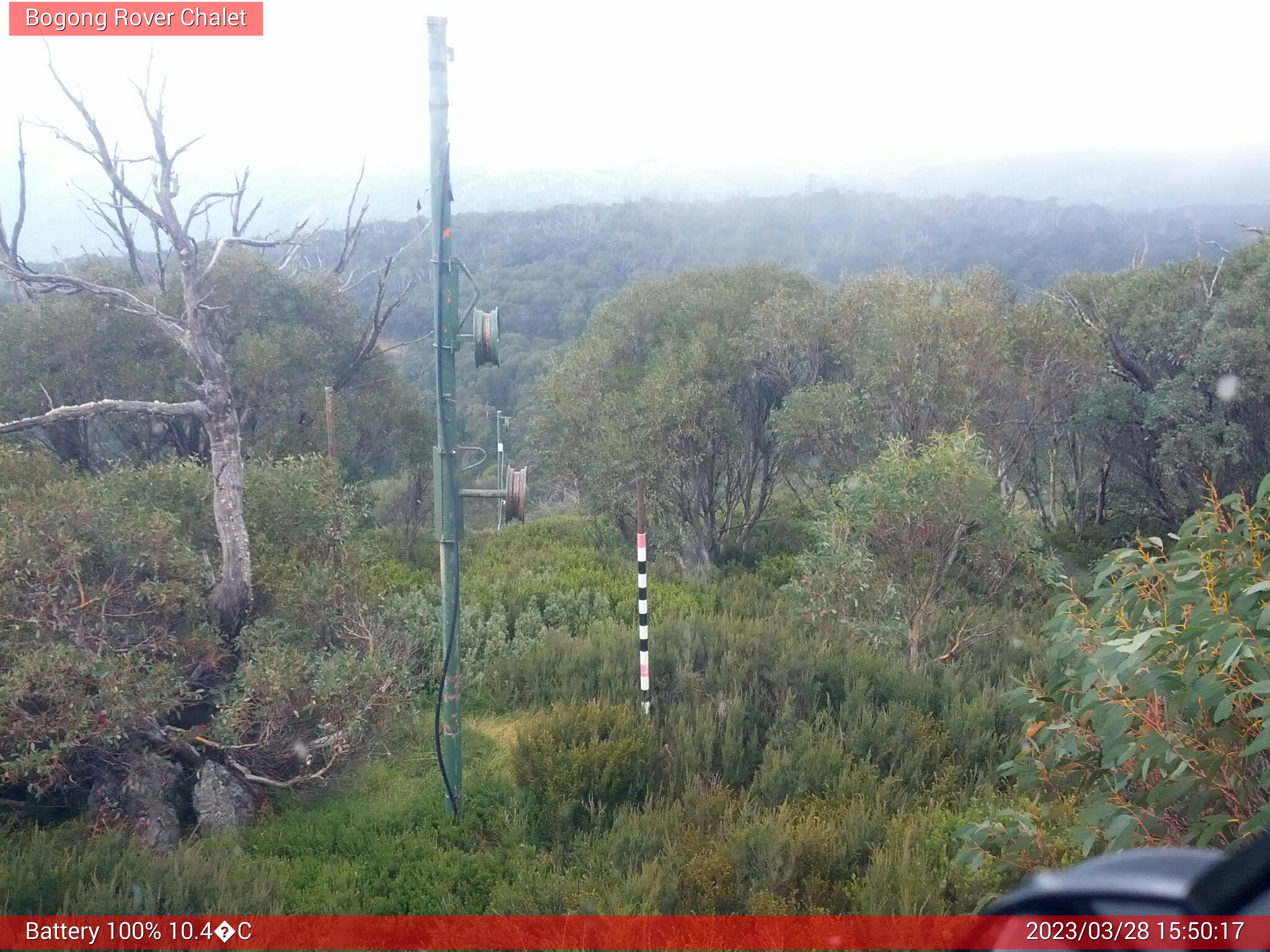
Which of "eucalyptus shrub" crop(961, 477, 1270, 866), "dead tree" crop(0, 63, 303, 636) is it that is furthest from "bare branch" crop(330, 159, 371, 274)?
"eucalyptus shrub" crop(961, 477, 1270, 866)

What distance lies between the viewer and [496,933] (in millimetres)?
4488

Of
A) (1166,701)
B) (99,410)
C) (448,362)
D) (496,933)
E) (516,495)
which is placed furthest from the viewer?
(99,410)

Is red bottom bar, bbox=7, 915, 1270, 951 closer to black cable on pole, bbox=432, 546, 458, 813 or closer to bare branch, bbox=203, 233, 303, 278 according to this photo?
black cable on pole, bbox=432, 546, 458, 813

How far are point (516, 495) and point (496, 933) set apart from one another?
2.61 metres

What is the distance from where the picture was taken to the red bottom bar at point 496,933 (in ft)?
13.3

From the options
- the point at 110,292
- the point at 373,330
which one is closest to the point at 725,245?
the point at 373,330

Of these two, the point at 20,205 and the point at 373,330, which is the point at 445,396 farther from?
the point at 20,205

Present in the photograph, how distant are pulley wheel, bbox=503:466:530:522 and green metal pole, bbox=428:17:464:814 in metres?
0.39

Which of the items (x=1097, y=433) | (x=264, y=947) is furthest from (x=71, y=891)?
(x=1097, y=433)

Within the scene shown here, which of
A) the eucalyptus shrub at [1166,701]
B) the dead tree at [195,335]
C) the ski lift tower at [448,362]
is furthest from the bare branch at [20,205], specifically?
the eucalyptus shrub at [1166,701]

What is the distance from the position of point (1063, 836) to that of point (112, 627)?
6378 millimetres

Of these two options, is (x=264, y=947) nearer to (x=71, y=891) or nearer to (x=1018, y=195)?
(x=71, y=891)

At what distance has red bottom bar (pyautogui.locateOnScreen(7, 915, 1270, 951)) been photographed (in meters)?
4.04

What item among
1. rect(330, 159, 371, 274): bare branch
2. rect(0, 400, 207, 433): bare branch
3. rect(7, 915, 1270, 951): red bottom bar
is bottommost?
rect(7, 915, 1270, 951): red bottom bar
